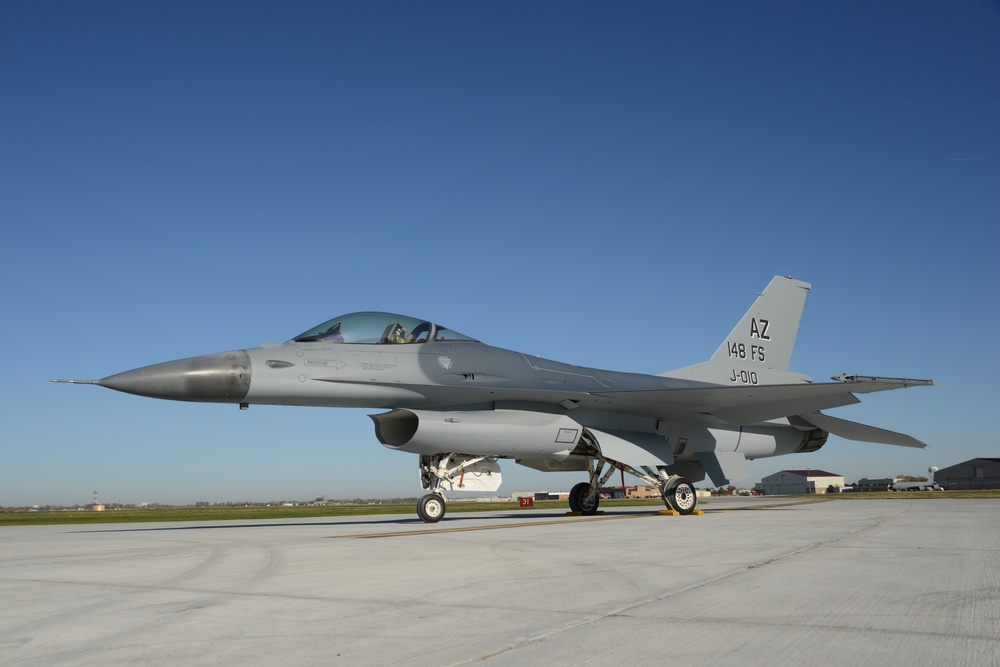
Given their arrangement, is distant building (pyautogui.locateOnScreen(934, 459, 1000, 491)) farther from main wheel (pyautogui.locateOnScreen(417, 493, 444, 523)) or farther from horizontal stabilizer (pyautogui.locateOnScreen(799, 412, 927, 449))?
main wheel (pyautogui.locateOnScreen(417, 493, 444, 523))

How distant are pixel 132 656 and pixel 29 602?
203 cm

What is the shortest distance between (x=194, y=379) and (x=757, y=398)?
1062cm

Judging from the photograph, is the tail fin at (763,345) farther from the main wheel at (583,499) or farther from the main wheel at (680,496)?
the main wheel at (680,496)

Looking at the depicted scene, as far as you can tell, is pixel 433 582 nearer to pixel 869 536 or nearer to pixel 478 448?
pixel 869 536

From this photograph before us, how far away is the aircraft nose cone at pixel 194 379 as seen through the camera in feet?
35.8

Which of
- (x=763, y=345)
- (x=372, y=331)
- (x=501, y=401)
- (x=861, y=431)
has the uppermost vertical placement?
(x=763, y=345)

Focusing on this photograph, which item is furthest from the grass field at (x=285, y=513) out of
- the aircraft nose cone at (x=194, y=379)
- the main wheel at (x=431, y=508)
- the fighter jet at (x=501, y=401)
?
the aircraft nose cone at (x=194, y=379)

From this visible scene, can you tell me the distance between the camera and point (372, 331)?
A: 519 inches

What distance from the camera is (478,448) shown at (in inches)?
532

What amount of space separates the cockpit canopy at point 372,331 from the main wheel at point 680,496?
5580mm

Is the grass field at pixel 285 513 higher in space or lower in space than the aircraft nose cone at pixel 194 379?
lower

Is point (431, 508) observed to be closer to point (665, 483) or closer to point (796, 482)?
point (665, 483)

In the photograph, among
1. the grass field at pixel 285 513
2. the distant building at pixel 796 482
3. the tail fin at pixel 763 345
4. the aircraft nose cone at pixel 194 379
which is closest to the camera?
the aircraft nose cone at pixel 194 379

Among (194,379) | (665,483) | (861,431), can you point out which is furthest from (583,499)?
(194,379)
